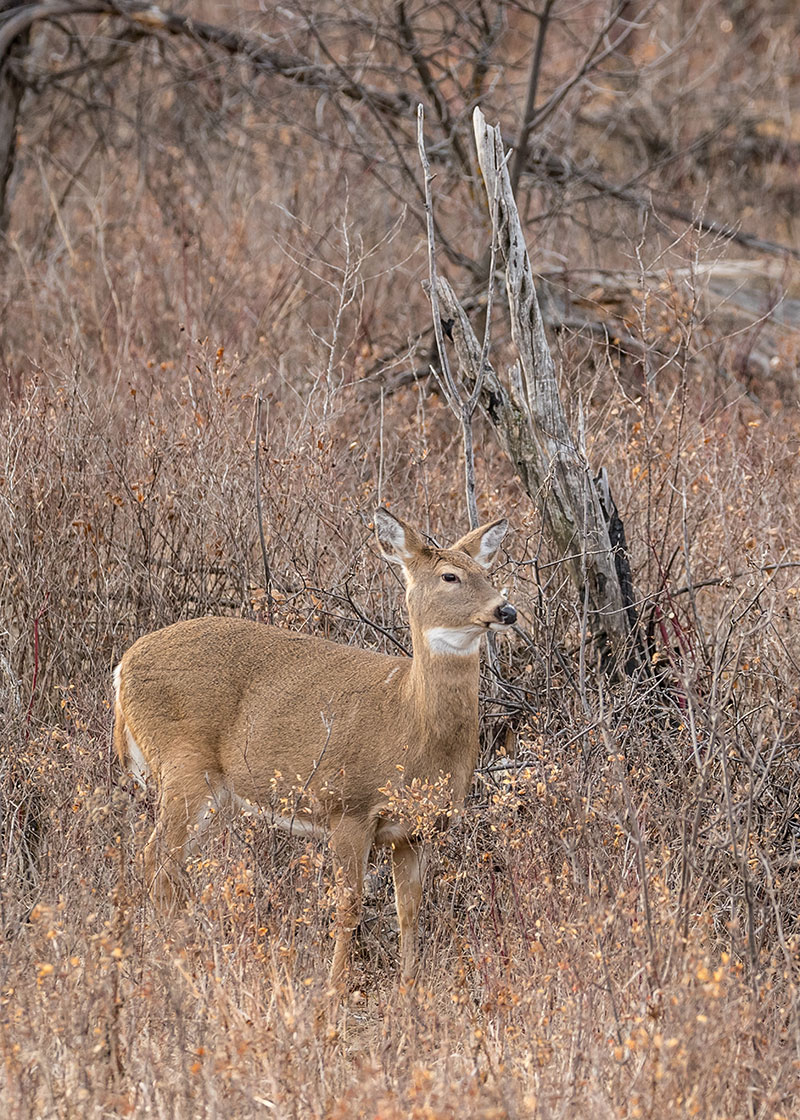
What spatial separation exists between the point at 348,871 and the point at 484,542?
50.2 inches

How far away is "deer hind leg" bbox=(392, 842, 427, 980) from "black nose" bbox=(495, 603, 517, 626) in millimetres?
936

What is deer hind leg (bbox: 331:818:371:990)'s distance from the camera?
4848 millimetres

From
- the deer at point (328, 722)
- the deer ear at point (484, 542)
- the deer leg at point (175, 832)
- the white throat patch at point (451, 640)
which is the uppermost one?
the deer ear at point (484, 542)

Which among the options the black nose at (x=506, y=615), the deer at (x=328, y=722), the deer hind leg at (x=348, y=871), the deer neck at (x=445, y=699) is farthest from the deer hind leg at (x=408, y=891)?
the black nose at (x=506, y=615)

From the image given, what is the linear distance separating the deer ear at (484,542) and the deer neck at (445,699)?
36 centimetres

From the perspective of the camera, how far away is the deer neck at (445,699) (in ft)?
16.4

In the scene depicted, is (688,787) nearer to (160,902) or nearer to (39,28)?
(160,902)

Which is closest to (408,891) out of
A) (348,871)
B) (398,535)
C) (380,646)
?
(348,871)

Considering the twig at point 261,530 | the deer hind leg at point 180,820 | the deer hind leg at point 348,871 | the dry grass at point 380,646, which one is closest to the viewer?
the dry grass at point 380,646

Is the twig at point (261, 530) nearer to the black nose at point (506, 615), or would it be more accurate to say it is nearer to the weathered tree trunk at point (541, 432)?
the weathered tree trunk at point (541, 432)

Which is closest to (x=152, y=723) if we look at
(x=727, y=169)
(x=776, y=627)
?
(x=776, y=627)

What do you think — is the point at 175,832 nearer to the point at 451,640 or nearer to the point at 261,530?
the point at 451,640

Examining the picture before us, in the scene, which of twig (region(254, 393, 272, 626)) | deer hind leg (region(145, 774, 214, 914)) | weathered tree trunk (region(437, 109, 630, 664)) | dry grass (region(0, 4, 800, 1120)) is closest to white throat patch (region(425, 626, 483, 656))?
dry grass (region(0, 4, 800, 1120))

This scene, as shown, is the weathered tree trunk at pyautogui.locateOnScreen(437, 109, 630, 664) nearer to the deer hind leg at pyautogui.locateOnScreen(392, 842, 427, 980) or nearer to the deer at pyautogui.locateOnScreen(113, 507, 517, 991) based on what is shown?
the deer at pyautogui.locateOnScreen(113, 507, 517, 991)
